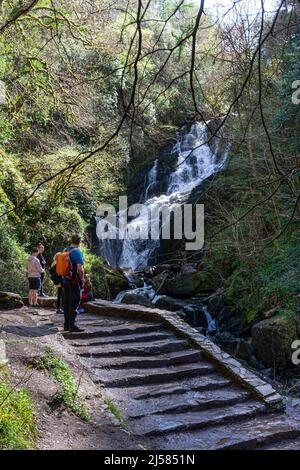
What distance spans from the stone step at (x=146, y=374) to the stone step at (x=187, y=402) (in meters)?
0.47

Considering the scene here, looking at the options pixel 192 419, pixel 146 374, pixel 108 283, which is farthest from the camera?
pixel 108 283

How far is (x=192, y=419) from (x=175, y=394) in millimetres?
689

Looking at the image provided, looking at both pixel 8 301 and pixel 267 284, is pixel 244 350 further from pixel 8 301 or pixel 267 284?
pixel 8 301

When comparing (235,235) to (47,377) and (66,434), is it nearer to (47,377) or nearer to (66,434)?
(47,377)

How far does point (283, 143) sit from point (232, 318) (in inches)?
197

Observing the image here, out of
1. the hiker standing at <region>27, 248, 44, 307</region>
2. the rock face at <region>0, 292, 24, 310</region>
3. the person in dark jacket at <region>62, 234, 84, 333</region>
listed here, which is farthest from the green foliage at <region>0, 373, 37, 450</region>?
the hiker standing at <region>27, 248, 44, 307</region>

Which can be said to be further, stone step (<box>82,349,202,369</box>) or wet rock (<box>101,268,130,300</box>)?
wet rock (<box>101,268,130,300</box>)

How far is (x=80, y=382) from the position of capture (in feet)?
19.6

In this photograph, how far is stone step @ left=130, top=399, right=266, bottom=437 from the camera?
5.63 m

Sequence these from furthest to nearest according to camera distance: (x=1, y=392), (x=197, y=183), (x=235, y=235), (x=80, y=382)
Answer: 1. (x=197, y=183)
2. (x=235, y=235)
3. (x=80, y=382)
4. (x=1, y=392)

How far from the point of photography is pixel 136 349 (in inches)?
304

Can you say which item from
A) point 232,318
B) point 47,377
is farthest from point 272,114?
point 47,377

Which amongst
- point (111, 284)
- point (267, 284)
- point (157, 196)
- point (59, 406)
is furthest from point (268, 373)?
point (157, 196)

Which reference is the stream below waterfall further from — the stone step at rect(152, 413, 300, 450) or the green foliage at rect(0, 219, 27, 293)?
the stone step at rect(152, 413, 300, 450)
